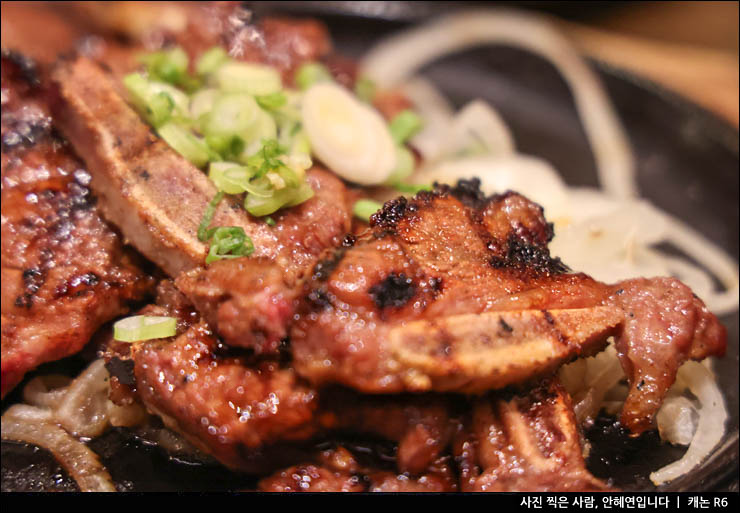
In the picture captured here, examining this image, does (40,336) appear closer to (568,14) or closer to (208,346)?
(208,346)

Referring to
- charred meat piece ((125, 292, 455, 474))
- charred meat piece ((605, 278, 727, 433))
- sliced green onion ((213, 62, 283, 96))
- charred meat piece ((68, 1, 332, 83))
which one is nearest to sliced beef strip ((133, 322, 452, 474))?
charred meat piece ((125, 292, 455, 474))

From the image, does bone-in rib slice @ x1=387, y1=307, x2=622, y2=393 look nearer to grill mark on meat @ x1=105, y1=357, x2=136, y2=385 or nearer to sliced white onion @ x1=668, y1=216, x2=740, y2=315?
grill mark on meat @ x1=105, y1=357, x2=136, y2=385

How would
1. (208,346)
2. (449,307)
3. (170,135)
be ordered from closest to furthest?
(449,307) → (208,346) → (170,135)

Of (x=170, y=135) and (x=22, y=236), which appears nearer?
(x=22, y=236)

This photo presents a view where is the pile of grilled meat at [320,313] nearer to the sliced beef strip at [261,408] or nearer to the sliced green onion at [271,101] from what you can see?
the sliced beef strip at [261,408]

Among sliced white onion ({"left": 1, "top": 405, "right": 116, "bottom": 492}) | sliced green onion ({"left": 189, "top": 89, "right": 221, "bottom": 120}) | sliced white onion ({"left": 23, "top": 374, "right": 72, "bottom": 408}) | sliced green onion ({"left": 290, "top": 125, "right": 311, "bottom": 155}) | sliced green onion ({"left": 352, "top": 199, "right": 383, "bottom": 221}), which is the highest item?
sliced green onion ({"left": 189, "top": 89, "right": 221, "bottom": 120})

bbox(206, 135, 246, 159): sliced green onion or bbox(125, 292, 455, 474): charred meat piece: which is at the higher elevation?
bbox(206, 135, 246, 159): sliced green onion

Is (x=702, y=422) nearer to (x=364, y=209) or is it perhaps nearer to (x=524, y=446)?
(x=524, y=446)

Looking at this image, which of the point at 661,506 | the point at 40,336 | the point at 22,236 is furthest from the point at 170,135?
the point at 661,506
